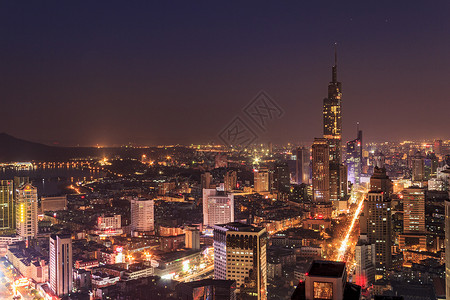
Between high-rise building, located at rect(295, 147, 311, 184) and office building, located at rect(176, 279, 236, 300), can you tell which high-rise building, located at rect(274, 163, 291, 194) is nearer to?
high-rise building, located at rect(295, 147, 311, 184)

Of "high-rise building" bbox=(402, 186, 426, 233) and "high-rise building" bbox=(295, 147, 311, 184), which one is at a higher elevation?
"high-rise building" bbox=(295, 147, 311, 184)

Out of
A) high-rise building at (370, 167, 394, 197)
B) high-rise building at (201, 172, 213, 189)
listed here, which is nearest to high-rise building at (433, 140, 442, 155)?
high-rise building at (370, 167, 394, 197)

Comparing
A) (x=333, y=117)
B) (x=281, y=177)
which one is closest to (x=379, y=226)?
(x=281, y=177)

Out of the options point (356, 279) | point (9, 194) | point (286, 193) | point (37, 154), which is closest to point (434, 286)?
point (356, 279)

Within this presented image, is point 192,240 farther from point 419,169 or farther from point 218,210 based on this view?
point 419,169

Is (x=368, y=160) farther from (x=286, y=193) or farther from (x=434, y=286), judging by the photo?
(x=434, y=286)

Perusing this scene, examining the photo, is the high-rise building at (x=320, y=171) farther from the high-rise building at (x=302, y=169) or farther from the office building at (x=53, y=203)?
the office building at (x=53, y=203)

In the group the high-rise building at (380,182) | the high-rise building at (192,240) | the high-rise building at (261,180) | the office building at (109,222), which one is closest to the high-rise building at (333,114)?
the high-rise building at (261,180)
